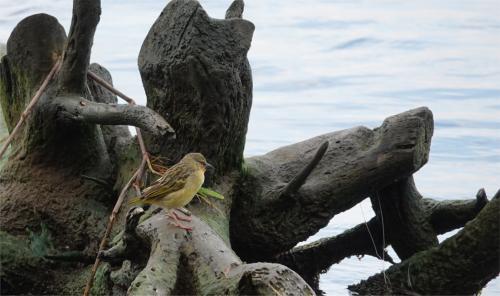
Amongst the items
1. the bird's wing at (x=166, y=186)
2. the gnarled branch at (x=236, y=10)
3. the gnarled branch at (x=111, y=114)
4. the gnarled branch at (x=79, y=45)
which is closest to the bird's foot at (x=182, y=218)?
the bird's wing at (x=166, y=186)

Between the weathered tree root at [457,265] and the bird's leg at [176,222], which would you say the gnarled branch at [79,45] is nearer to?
the bird's leg at [176,222]

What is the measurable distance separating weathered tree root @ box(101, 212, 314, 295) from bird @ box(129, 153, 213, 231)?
70 mm

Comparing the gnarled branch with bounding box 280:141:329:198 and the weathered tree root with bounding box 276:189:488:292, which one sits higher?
the gnarled branch with bounding box 280:141:329:198

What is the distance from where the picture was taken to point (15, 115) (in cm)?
696

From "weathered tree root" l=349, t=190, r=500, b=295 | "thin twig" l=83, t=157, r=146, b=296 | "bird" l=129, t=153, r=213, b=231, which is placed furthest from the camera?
"weathered tree root" l=349, t=190, r=500, b=295

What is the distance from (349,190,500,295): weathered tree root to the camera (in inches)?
241

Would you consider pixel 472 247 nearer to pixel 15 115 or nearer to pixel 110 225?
pixel 110 225

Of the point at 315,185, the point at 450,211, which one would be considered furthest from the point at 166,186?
the point at 450,211

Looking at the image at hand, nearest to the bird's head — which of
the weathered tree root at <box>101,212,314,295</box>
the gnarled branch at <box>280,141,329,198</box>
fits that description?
the weathered tree root at <box>101,212,314,295</box>

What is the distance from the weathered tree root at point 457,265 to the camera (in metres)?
6.12

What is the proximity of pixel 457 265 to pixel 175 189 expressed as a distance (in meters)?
1.62

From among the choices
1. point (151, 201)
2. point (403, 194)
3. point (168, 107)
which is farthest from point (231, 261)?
point (403, 194)

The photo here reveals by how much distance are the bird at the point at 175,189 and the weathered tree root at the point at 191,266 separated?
0.23 ft

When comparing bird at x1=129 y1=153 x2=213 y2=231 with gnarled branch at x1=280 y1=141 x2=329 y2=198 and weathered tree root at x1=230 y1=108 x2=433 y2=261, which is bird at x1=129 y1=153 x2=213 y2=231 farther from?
weathered tree root at x1=230 y1=108 x2=433 y2=261
